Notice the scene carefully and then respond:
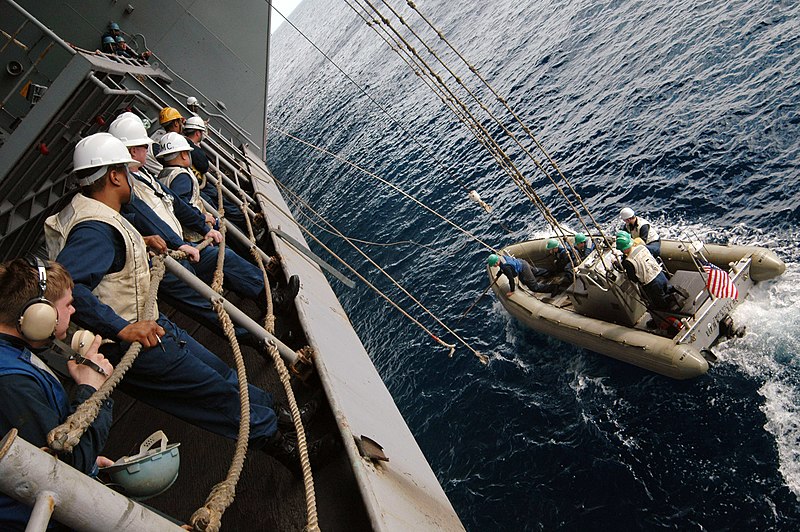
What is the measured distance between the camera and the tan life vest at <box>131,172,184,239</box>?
536 cm

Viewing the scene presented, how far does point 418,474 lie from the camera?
4.91 meters

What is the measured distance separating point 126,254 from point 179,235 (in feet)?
5.40

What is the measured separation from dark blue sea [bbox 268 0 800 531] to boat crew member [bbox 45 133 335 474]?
674 cm

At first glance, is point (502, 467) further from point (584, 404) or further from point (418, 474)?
point (418, 474)

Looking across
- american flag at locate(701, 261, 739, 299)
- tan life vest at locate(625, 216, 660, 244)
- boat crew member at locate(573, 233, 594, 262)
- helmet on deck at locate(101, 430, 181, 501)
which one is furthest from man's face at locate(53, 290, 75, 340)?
tan life vest at locate(625, 216, 660, 244)

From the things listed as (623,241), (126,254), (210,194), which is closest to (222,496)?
(126,254)

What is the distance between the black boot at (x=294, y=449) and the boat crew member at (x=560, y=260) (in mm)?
10776

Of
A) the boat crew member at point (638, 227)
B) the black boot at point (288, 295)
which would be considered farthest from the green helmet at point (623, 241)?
the black boot at point (288, 295)

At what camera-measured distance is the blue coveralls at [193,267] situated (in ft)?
16.6

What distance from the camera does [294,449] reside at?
4117mm

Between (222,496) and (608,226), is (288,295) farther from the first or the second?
(608,226)

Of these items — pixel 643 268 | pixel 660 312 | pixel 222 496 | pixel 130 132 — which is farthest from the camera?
pixel 660 312

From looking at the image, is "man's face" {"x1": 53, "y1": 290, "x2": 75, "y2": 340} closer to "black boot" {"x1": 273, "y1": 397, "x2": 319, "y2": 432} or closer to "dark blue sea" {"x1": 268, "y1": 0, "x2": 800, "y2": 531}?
"black boot" {"x1": 273, "y1": 397, "x2": 319, "y2": 432}

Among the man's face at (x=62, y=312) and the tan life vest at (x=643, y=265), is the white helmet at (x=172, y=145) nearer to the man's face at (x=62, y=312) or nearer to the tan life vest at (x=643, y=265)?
the man's face at (x=62, y=312)
